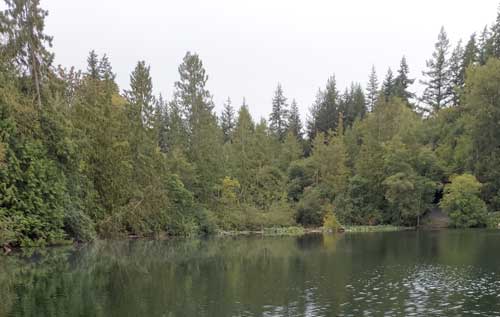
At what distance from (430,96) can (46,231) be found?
6555cm

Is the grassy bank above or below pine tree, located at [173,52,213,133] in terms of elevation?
below

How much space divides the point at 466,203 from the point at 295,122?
46908 mm

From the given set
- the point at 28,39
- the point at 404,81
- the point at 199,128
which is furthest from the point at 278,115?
the point at 28,39

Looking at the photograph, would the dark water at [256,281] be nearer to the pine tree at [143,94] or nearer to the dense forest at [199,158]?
the dense forest at [199,158]

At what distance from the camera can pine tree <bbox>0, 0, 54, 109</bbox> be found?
38.6m

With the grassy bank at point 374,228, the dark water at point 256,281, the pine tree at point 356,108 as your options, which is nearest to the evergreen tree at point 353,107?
the pine tree at point 356,108

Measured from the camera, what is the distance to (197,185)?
58125mm

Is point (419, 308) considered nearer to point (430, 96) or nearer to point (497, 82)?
point (497, 82)

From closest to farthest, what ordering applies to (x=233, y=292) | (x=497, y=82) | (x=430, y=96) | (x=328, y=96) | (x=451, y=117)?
(x=233, y=292) → (x=497, y=82) → (x=451, y=117) → (x=430, y=96) → (x=328, y=96)

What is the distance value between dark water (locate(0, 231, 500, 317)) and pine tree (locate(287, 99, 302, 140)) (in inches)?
2408

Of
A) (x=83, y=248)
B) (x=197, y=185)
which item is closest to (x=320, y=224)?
(x=197, y=185)

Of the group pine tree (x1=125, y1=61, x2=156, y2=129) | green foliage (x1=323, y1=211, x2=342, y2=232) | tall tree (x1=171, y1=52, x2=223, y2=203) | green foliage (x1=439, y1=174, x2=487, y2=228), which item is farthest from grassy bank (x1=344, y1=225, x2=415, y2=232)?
pine tree (x1=125, y1=61, x2=156, y2=129)

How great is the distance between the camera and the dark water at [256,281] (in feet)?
58.8

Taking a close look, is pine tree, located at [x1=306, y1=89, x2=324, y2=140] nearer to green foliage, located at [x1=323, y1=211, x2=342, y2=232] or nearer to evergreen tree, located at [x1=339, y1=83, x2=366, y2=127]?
evergreen tree, located at [x1=339, y1=83, x2=366, y2=127]
